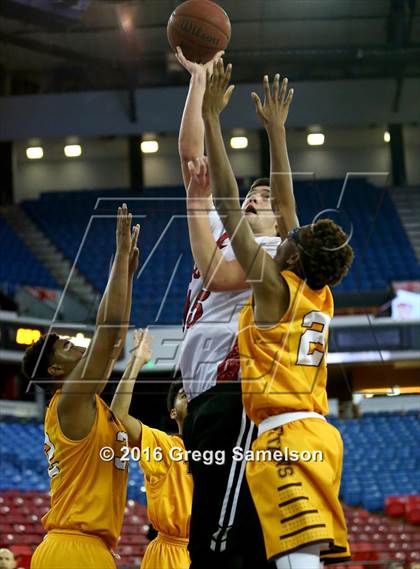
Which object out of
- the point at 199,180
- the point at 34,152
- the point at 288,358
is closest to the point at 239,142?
the point at 34,152

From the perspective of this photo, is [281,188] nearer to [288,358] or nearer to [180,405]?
[288,358]

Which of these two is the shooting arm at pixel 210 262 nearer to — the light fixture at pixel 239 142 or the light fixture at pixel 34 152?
the light fixture at pixel 239 142

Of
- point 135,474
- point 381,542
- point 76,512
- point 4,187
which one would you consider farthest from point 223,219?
point 4,187

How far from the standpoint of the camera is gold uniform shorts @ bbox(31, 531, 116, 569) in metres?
3.69

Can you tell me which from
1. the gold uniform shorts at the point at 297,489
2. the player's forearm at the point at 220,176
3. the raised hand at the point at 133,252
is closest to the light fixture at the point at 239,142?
the raised hand at the point at 133,252

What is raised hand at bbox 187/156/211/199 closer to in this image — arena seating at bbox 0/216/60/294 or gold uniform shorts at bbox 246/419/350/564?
gold uniform shorts at bbox 246/419/350/564

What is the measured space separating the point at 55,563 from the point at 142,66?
1488cm

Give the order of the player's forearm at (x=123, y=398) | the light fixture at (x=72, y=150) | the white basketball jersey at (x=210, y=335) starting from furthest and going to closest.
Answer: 1. the light fixture at (x=72, y=150)
2. the player's forearm at (x=123, y=398)
3. the white basketball jersey at (x=210, y=335)

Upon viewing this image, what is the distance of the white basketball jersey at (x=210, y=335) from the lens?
3271mm

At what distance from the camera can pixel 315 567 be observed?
9.34 feet

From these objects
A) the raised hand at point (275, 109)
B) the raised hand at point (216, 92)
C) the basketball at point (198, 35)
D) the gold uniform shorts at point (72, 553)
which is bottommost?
the gold uniform shorts at point (72, 553)

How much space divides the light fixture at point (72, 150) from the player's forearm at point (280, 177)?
1618cm

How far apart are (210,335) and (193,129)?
73 centimetres

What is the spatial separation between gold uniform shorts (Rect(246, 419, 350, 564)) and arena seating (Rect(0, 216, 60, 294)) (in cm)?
1278
